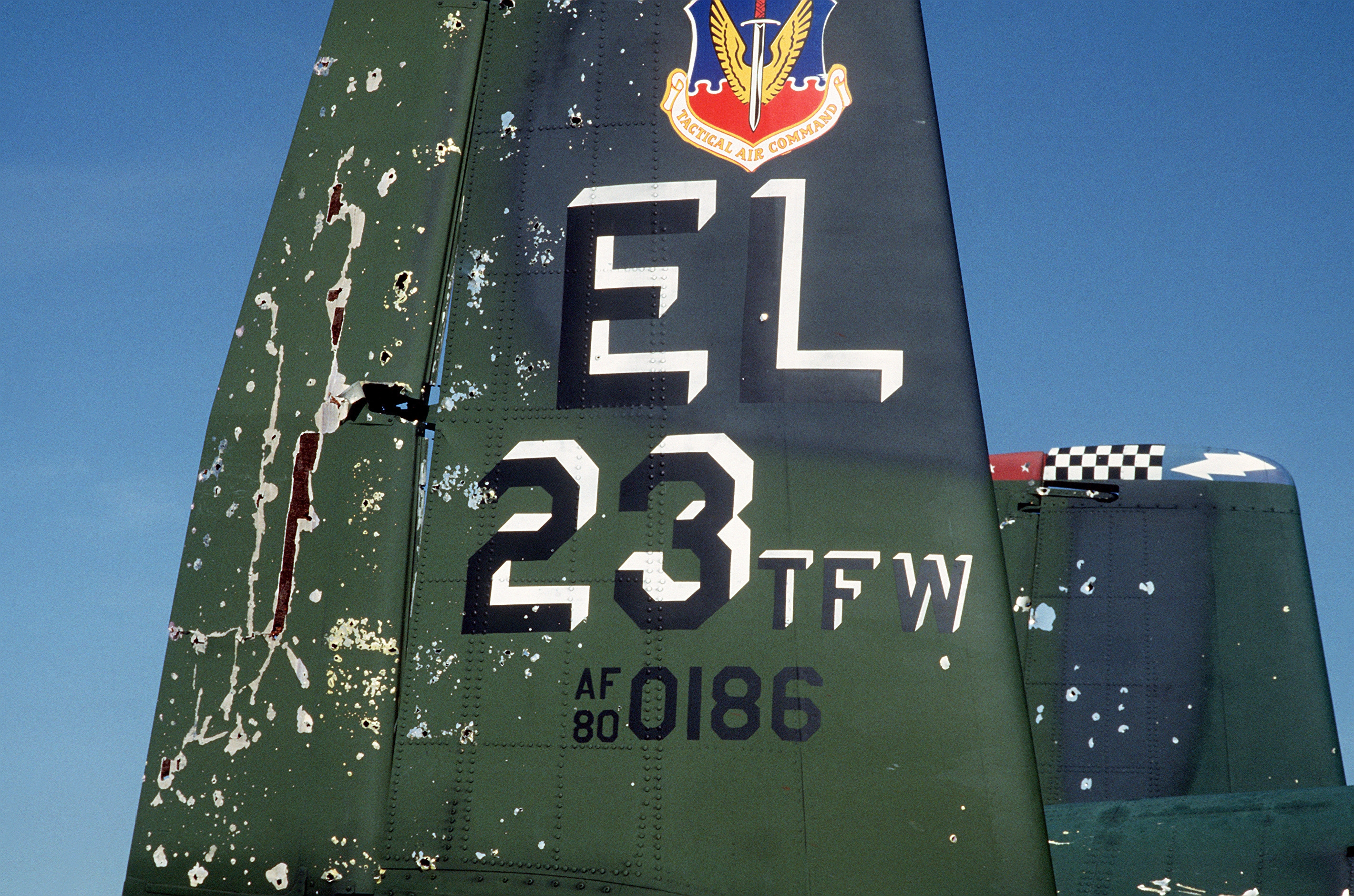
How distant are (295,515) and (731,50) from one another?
84.9 inches

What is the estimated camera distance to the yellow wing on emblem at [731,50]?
4.75m

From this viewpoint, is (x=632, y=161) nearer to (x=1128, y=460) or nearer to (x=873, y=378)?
(x=873, y=378)

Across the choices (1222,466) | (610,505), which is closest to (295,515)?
(610,505)

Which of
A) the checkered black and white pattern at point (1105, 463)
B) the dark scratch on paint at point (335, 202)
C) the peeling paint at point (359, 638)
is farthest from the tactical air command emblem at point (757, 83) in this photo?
the checkered black and white pattern at point (1105, 463)

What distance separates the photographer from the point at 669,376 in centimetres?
455

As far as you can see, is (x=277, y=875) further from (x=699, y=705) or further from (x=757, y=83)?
(x=757, y=83)

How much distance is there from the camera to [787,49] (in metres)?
4.76

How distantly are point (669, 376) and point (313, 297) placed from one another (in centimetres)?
Result: 136

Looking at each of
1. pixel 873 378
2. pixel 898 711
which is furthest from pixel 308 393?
pixel 898 711

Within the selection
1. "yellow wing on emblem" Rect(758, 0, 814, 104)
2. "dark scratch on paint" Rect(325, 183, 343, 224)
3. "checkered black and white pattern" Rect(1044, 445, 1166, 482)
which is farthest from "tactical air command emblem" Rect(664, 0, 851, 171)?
"checkered black and white pattern" Rect(1044, 445, 1166, 482)

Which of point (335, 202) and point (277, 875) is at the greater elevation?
point (335, 202)

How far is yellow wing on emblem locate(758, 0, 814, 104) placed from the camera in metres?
4.72

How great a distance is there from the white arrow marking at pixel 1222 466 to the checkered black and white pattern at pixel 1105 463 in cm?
15

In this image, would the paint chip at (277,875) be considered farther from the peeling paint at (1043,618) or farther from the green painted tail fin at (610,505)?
the peeling paint at (1043,618)
